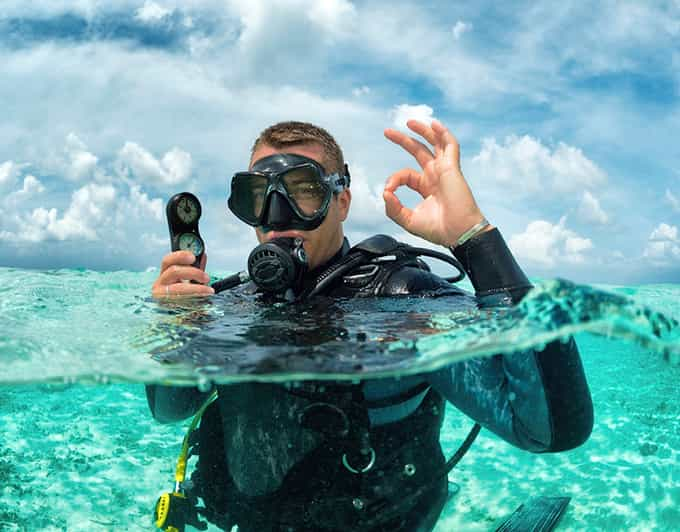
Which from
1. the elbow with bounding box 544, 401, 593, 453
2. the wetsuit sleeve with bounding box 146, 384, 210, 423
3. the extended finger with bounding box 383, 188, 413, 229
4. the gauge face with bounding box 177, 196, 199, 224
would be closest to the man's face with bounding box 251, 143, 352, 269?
the gauge face with bounding box 177, 196, 199, 224

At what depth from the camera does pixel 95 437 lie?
212 inches

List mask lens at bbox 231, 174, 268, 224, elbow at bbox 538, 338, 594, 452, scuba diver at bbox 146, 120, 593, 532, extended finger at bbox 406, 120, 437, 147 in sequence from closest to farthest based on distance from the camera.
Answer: elbow at bbox 538, 338, 594, 452, scuba diver at bbox 146, 120, 593, 532, extended finger at bbox 406, 120, 437, 147, mask lens at bbox 231, 174, 268, 224

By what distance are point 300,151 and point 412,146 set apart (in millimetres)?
1101

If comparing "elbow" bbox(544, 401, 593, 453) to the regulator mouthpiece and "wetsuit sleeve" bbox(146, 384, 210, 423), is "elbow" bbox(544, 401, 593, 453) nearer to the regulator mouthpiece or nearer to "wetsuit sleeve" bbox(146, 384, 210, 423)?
the regulator mouthpiece

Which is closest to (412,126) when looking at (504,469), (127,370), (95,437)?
(127,370)

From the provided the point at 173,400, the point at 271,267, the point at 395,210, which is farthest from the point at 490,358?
the point at 173,400

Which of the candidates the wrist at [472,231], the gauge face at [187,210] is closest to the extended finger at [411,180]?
the wrist at [472,231]

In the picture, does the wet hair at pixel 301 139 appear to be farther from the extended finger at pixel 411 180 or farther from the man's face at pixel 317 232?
the extended finger at pixel 411 180

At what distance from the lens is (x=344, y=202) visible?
3938 millimetres

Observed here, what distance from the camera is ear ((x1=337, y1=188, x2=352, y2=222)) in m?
3.84

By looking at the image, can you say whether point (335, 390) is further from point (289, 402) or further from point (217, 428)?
point (217, 428)

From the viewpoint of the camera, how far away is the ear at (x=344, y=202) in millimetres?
3842

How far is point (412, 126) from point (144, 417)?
16.3 ft

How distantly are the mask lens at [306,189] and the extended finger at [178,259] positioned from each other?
790 millimetres
